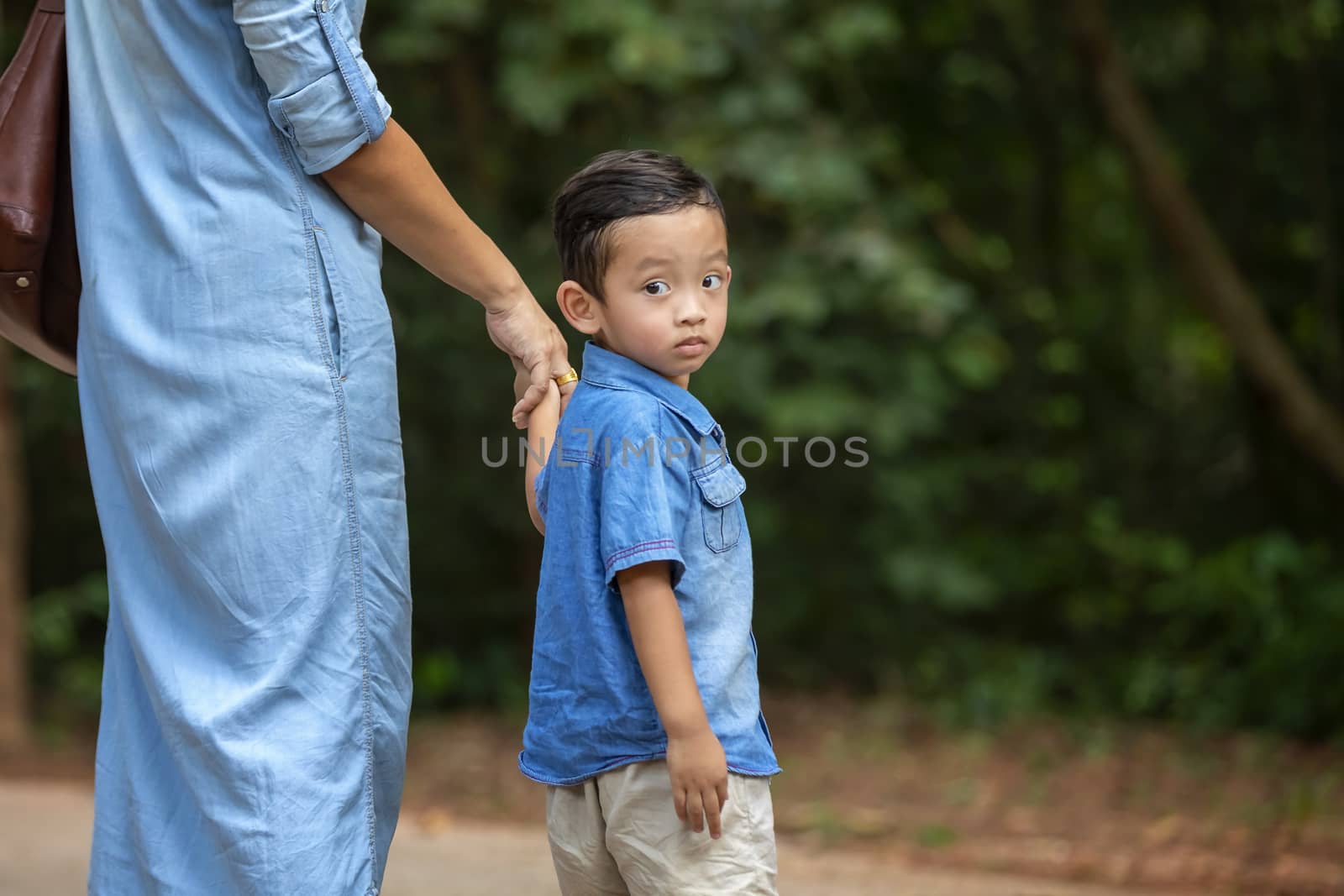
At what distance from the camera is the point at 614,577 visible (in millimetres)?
1800

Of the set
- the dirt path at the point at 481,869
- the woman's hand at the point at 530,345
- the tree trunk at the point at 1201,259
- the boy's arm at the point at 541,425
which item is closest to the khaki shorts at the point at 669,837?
the boy's arm at the point at 541,425

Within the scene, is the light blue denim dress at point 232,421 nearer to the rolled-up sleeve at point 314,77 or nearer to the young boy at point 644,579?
the rolled-up sleeve at point 314,77

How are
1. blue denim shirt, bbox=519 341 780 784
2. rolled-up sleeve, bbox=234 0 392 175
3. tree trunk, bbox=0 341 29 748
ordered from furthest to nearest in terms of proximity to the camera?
1. tree trunk, bbox=0 341 29 748
2. blue denim shirt, bbox=519 341 780 784
3. rolled-up sleeve, bbox=234 0 392 175

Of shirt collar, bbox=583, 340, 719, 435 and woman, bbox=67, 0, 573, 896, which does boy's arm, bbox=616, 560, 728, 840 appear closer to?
shirt collar, bbox=583, 340, 719, 435

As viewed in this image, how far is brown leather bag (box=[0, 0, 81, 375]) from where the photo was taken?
186 centimetres

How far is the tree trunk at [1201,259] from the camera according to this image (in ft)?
21.2

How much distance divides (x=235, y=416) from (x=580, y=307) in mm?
479

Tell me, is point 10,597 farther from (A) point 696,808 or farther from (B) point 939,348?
(A) point 696,808

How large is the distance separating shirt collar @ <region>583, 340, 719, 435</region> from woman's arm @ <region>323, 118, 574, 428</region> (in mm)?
135

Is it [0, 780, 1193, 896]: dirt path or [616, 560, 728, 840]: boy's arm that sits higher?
[616, 560, 728, 840]: boy's arm

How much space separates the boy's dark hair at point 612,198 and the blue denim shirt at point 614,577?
124 mm

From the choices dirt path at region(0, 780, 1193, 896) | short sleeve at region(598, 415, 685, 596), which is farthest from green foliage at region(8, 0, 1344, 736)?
short sleeve at region(598, 415, 685, 596)

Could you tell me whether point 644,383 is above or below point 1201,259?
below

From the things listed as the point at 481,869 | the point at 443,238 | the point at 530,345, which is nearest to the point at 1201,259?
the point at 481,869
